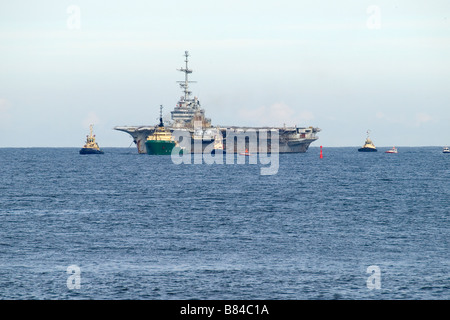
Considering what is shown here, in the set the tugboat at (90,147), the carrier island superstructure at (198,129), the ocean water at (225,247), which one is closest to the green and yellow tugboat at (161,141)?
the carrier island superstructure at (198,129)

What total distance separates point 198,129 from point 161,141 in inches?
595

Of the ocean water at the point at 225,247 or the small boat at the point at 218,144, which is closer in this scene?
the ocean water at the point at 225,247

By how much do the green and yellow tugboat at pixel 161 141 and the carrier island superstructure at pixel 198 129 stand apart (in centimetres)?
258

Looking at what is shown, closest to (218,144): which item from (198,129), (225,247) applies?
(198,129)

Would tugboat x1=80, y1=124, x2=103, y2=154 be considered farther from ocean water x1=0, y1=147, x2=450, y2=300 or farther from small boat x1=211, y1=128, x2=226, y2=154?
ocean water x1=0, y1=147, x2=450, y2=300

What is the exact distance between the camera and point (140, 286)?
882 inches

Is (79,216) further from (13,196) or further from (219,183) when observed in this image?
(219,183)

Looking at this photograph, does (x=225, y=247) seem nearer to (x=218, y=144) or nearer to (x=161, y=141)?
(x=161, y=141)

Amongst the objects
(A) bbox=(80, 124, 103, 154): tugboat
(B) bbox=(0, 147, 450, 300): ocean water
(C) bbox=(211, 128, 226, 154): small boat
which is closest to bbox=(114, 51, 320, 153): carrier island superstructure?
(C) bbox=(211, 128, 226, 154): small boat

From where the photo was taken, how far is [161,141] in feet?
501

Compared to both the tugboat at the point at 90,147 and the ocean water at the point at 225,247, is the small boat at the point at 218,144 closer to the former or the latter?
the tugboat at the point at 90,147

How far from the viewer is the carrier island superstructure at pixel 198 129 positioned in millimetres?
162125

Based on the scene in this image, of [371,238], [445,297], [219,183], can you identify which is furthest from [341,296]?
[219,183]
